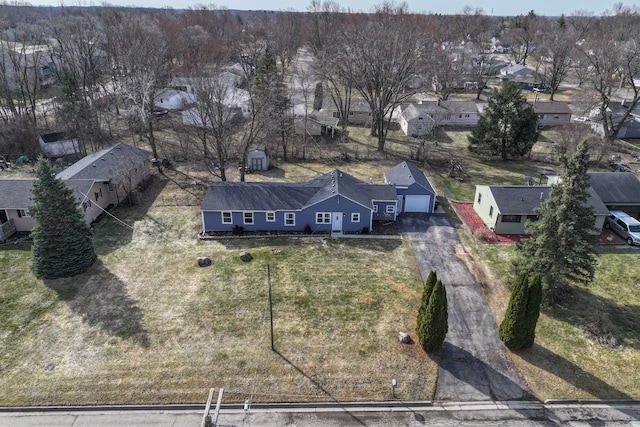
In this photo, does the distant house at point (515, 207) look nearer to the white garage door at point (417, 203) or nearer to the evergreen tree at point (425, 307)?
the white garage door at point (417, 203)

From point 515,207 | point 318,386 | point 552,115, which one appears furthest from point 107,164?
point 552,115

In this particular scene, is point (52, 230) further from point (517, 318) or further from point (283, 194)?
point (517, 318)

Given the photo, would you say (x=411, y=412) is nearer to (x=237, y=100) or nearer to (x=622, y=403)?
(x=622, y=403)

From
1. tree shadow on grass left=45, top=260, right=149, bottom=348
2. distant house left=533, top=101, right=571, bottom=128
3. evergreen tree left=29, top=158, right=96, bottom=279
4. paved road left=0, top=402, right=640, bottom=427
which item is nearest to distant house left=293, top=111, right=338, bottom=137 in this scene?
distant house left=533, top=101, right=571, bottom=128

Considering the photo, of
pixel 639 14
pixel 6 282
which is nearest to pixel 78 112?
pixel 6 282

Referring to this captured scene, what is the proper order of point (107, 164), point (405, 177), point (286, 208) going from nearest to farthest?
point (286, 208)
point (405, 177)
point (107, 164)

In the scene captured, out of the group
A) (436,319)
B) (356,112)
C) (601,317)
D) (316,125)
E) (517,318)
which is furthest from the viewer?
(356,112)

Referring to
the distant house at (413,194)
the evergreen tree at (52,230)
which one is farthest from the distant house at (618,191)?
the evergreen tree at (52,230)

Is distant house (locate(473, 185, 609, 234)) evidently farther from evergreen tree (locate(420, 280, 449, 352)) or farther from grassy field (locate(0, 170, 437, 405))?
evergreen tree (locate(420, 280, 449, 352))
